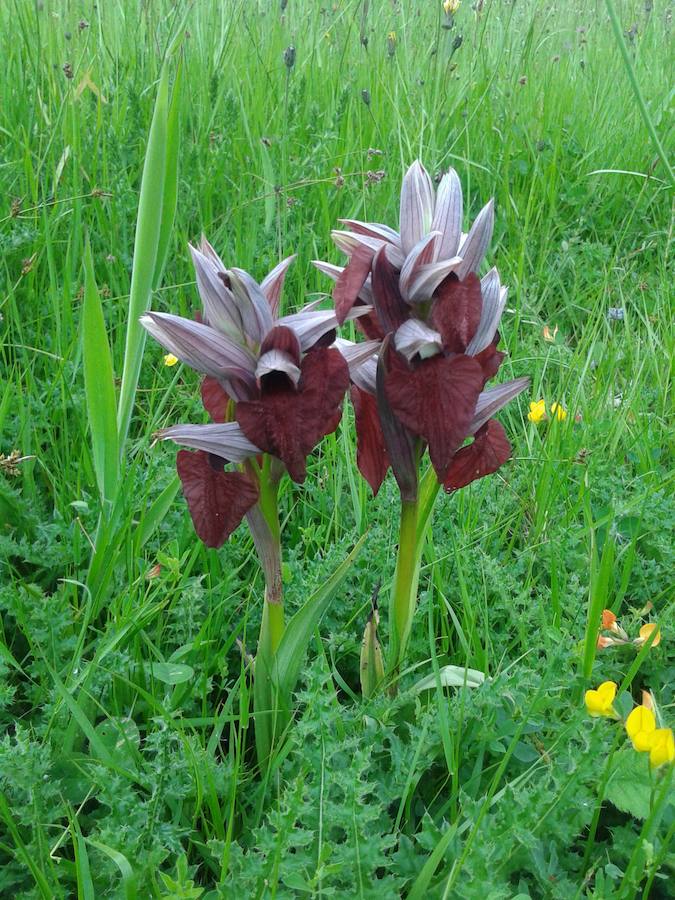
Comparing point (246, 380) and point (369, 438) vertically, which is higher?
point (246, 380)

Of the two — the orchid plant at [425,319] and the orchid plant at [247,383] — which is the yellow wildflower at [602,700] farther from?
the orchid plant at [247,383]

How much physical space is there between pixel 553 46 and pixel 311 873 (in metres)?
4.98

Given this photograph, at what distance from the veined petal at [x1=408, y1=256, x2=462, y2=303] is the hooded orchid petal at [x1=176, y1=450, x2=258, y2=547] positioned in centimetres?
29

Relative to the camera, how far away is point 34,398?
1761 millimetres

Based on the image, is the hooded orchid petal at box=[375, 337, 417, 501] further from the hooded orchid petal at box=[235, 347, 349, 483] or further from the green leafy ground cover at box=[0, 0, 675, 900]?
the green leafy ground cover at box=[0, 0, 675, 900]

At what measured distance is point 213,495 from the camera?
955 mm

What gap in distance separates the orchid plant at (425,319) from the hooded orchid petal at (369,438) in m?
0.02

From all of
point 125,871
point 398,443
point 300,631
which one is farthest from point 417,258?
point 125,871

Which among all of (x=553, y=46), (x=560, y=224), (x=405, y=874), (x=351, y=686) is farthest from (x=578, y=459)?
(x=553, y=46)

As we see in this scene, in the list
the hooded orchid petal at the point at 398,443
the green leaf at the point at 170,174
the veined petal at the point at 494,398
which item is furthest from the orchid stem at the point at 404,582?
the green leaf at the point at 170,174

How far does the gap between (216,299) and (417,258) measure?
233 mm

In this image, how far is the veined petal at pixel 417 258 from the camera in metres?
0.88

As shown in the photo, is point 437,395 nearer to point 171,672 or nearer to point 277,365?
point 277,365

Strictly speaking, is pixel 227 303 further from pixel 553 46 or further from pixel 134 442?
pixel 553 46
